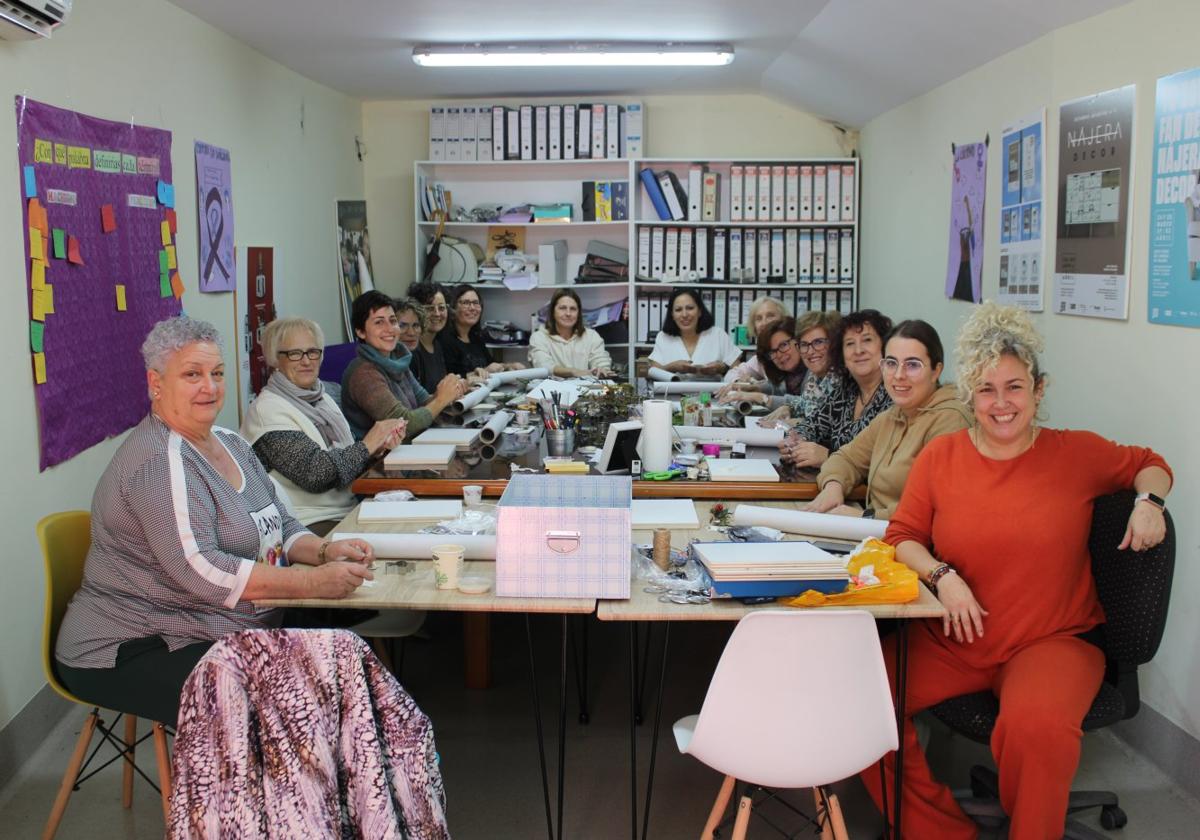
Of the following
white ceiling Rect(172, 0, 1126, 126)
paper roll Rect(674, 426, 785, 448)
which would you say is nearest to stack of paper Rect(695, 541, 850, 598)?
paper roll Rect(674, 426, 785, 448)

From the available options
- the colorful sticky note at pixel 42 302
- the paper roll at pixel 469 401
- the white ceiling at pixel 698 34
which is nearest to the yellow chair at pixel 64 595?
the colorful sticky note at pixel 42 302

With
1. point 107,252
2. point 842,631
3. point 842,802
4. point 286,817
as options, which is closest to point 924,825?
point 842,802

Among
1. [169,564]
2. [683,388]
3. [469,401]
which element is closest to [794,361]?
[683,388]

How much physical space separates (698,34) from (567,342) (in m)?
2.07

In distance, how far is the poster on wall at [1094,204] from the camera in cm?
316

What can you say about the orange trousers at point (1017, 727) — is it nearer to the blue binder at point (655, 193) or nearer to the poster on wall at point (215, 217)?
the poster on wall at point (215, 217)

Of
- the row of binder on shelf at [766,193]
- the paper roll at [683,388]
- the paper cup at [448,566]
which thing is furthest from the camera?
the row of binder on shelf at [766,193]

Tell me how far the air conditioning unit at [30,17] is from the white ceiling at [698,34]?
1.35m

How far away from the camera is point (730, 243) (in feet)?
22.5

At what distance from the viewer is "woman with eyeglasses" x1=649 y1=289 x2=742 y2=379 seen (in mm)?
6441

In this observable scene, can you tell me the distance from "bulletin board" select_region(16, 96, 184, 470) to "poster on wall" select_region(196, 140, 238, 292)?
291 millimetres

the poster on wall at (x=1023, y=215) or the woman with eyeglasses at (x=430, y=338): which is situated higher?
the poster on wall at (x=1023, y=215)

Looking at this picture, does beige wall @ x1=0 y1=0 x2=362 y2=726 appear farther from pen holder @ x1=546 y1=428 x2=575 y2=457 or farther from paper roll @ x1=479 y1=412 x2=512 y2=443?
pen holder @ x1=546 y1=428 x2=575 y2=457

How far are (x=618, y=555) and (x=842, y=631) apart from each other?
0.50 meters
